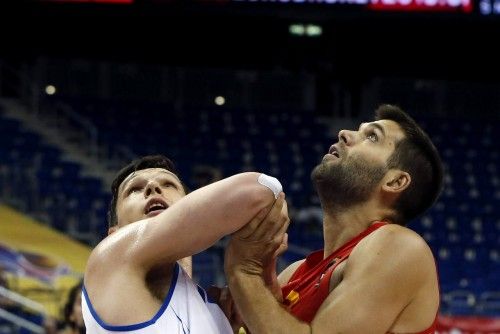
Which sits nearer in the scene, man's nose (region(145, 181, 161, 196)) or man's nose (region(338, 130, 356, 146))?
man's nose (region(145, 181, 161, 196))

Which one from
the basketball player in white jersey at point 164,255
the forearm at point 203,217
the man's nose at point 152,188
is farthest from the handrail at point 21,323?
the forearm at point 203,217

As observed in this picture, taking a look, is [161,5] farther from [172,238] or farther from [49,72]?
[172,238]

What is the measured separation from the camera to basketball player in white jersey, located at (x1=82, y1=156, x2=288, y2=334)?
2.73m

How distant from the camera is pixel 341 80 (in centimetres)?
1816

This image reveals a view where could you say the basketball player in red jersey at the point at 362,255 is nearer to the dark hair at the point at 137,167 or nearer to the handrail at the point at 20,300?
the dark hair at the point at 137,167

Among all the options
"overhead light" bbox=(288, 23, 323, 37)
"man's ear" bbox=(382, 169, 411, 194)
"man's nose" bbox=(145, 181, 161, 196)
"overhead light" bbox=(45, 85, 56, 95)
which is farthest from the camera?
"overhead light" bbox=(288, 23, 323, 37)

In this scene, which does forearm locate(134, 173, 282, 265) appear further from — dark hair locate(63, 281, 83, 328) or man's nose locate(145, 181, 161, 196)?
dark hair locate(63, 281, 83, 328)

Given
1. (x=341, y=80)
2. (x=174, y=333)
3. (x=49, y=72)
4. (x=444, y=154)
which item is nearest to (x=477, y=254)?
(x=444, y=154)

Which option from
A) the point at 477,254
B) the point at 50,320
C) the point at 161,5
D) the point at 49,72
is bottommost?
the point at 477,254

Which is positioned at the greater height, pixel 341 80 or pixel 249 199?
pixel 249 199

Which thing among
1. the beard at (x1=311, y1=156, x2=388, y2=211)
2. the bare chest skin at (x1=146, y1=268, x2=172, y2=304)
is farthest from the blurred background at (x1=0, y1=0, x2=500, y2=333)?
the bare chest skin at (x1=146, y1=268, x2=172, y2=304)

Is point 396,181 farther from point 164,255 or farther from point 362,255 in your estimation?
point 164,255

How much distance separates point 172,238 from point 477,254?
39.8 ft

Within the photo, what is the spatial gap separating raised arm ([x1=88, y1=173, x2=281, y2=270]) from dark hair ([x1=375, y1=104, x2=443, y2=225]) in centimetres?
71
